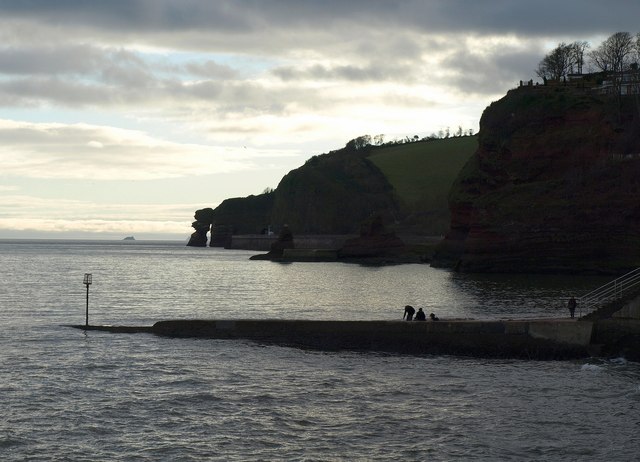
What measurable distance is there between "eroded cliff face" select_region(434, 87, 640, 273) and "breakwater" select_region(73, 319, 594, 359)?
67886 millimetres

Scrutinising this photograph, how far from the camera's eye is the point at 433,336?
45.8 metres

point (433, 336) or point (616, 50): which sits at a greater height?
point (616, 50)

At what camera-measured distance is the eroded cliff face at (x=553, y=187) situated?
11300 cm

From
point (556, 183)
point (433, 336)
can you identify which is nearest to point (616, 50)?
point (556, 183)

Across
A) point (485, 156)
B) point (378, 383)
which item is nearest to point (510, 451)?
point (378, 383)

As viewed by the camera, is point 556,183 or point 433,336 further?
point 556,183

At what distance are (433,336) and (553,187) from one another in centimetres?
8455

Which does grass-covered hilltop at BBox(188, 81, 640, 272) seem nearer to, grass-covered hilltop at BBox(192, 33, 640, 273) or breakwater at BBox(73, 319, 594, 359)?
grass-covered hilltop at BBox(192, 33, 640, 273)

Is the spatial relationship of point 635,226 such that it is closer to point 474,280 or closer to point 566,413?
point 474,280

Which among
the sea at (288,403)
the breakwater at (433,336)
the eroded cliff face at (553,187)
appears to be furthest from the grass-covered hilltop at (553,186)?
the sea at (288,403)

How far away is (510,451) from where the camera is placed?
85.9 ft

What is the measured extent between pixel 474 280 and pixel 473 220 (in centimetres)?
2557

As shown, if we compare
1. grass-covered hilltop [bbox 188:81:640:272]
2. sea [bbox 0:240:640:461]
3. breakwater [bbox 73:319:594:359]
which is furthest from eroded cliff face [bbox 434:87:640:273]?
sea [bbox 0:240:640:461]

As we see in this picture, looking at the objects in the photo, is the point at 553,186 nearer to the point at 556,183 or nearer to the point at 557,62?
the point at 556,183
